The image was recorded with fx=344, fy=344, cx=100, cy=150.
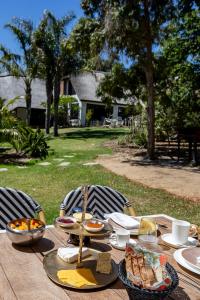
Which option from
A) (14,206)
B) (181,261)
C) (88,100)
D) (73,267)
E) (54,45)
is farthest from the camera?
(88,100)

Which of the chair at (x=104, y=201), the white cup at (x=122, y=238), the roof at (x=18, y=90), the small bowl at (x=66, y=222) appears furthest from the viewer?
the roof at (x=18, y=90)

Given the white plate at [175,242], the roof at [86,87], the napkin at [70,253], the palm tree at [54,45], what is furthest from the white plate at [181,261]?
the roof at [86,87]

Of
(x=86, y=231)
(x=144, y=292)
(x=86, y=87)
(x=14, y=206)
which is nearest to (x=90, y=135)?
(x=86, y=87)

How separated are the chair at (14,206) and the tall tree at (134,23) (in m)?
9.25

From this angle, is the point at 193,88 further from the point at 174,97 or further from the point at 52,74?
the point at 52,74

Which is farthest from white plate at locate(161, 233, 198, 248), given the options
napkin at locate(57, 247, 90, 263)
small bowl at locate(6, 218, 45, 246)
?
small bowl at locate(6, 218, 45, 246)

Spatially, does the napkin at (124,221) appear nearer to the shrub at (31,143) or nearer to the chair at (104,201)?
the chair at (104,201)

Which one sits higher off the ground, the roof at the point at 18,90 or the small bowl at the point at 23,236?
the roof at the point at 18,90

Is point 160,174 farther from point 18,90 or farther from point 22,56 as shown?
point 18,90

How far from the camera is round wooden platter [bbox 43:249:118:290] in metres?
1.87

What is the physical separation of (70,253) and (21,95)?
107 ft

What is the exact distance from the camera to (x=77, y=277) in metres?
1.92

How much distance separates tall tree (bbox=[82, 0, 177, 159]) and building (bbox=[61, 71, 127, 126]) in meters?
21.0

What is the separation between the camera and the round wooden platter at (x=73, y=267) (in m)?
1.87
